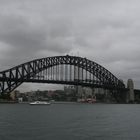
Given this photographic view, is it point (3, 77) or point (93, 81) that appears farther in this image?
point (93, 81)

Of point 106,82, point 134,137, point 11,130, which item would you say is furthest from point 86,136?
point 106,82

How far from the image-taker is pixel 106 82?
185 meters

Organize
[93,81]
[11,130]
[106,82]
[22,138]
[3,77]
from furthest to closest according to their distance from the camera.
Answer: [106,82], [93,81], [3,77], [11,130], [22,138]

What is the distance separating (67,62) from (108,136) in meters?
130

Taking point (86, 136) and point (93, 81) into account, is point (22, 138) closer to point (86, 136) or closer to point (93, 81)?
point (86, 136)

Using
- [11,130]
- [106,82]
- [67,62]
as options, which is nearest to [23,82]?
[67,62]

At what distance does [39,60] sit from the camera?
161 metres

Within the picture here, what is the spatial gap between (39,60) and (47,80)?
1603cm

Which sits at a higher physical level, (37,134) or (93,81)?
(93,81)

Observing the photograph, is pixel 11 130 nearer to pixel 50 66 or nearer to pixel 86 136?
pixel 86 136

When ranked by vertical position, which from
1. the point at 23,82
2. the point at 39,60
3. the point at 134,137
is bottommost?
the point at 134,137

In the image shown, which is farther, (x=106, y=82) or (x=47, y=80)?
(x=106, y=82)

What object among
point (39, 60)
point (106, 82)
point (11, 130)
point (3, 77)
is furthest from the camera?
point (106, 82)

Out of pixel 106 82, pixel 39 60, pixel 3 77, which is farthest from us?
pixel 106 82
